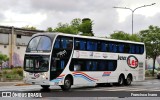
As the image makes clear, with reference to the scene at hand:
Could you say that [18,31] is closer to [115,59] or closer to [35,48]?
[115,59]

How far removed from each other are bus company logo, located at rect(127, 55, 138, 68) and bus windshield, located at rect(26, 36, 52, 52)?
11539 mm

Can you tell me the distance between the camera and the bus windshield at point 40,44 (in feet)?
86.4

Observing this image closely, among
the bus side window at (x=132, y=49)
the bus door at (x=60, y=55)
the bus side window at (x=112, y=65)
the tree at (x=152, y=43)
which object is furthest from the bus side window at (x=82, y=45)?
the tree at (x=152, y=43)

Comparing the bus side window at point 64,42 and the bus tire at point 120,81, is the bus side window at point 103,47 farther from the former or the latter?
the bus side window at point 64,42

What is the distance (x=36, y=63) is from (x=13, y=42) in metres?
41.8

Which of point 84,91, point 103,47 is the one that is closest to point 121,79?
point 103,47

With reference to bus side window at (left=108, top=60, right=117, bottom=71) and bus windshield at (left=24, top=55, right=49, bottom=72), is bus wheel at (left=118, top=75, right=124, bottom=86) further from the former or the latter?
bus windshield at (left=24, top=55, right=49, bottom=72)

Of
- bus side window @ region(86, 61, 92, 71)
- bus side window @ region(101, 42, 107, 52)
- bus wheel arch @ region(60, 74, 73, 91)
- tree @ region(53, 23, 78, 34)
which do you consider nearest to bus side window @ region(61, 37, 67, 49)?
bus wheel arch @ region(60, 74, 73, 91)

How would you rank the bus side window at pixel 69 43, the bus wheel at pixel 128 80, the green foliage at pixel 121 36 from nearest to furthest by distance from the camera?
1. the bus side window at pixel 69 43
2. the bus wheel at pixel 128 80
3. the green foliage at pixel 121 36

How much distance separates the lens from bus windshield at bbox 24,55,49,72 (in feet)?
85.6

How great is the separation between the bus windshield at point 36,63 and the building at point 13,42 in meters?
38.7

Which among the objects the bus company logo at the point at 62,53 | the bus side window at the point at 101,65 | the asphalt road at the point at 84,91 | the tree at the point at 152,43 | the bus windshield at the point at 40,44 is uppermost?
the tree at the point at 152,43

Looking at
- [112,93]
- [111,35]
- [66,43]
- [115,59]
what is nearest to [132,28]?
[111,35]

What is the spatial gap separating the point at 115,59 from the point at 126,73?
258 centimetres
